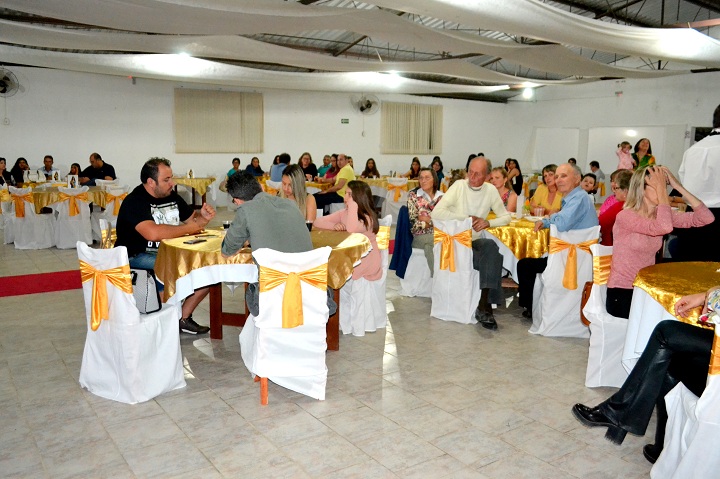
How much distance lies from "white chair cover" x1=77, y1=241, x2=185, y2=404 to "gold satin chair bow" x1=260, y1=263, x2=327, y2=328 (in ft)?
2.15

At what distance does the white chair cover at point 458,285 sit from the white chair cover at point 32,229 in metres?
5.79

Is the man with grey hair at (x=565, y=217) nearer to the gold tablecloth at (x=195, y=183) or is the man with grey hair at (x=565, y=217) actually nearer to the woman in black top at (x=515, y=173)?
the woman in black top at (x=515, y=173)

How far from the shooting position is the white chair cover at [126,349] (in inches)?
131

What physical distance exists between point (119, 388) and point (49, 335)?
150 cm

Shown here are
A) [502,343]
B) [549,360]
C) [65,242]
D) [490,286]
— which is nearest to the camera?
[549,360]

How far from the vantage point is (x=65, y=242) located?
8.39 m

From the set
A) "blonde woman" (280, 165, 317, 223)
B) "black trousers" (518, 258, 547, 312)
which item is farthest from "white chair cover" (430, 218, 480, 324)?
"blonde woman" (280, 165, 317, 223)

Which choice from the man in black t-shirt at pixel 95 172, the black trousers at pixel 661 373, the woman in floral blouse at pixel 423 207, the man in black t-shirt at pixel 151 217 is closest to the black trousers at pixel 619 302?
the black trousers at pixel 661 373

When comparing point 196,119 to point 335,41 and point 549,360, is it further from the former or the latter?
point 549,360

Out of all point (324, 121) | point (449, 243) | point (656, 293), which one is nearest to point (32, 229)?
point (449, 243)

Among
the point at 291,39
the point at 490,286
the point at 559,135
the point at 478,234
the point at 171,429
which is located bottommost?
the point at 171,429

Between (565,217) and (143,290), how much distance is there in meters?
2.94

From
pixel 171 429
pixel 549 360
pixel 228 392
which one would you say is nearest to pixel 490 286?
pixel 549 360

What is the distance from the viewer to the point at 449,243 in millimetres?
4965
